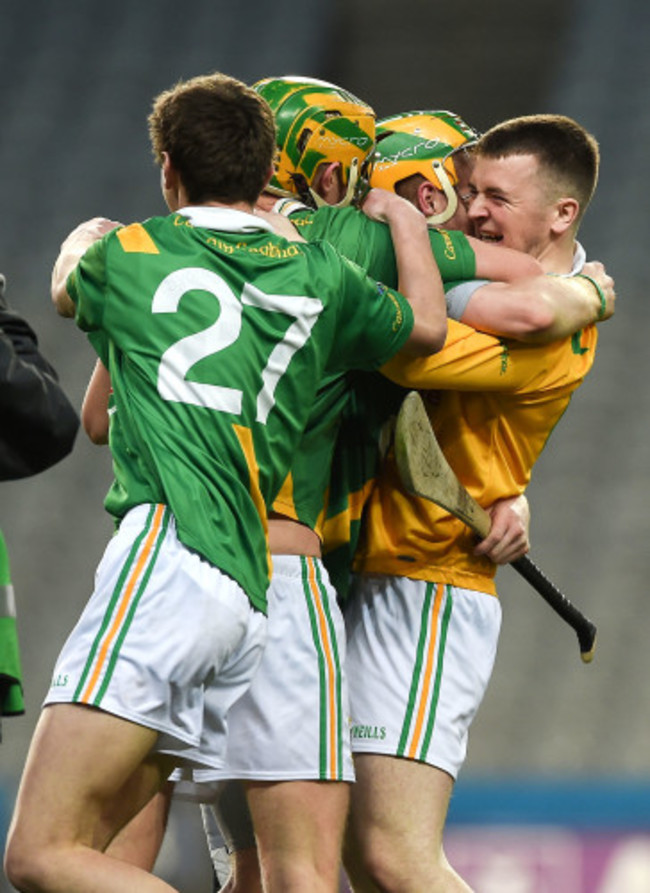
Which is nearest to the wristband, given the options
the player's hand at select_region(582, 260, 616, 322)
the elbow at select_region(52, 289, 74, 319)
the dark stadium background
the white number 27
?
the player's hand at select_region(582, 260, 616, 322)

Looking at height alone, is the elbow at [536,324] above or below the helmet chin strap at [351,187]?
below

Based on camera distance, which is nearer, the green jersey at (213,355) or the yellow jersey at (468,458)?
the green jersey at (213,355)

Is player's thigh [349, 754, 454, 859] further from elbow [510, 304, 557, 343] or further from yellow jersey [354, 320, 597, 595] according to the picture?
elbow [510, 304, 557, 343]

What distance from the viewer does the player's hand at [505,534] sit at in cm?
330

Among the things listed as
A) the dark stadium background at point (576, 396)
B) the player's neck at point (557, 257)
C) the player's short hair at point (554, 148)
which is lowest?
the dark stadium background at point (576, 396)

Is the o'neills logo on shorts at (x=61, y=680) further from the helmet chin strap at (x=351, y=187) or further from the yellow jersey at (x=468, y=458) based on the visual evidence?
the helmet chin strap at (x=351, y=187)

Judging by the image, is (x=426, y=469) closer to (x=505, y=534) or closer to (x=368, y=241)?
(x=505, y=534)

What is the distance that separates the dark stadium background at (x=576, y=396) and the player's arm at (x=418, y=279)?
7.98ft

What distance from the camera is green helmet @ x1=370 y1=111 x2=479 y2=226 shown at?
3391 millimetres

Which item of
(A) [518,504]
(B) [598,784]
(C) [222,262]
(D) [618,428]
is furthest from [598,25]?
(C) [222,262]

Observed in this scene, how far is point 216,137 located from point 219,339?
35 centimetres

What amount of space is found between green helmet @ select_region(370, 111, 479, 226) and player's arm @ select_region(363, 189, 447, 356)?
36cm

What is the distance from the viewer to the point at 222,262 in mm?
2705

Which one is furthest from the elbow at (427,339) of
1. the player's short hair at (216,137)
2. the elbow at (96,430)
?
the elbow at (96,430)
